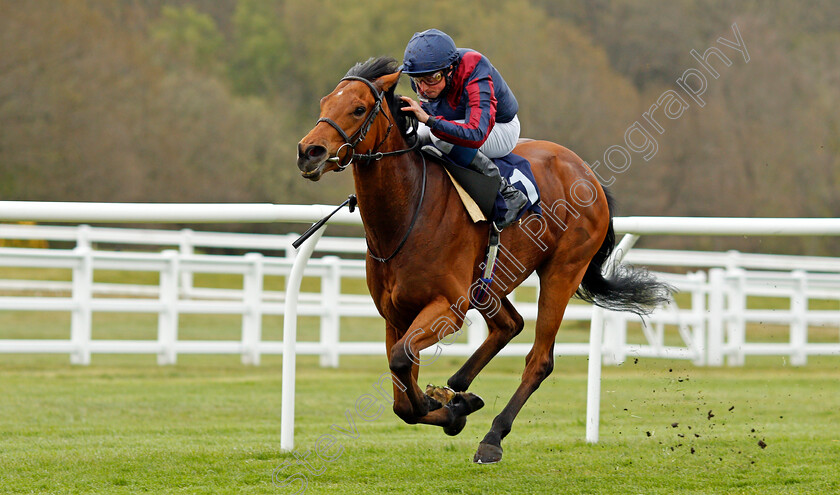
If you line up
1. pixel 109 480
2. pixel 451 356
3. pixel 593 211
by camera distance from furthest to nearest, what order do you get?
1. pixel 451 356
2. pixel 593 211
3. pixel 109 480

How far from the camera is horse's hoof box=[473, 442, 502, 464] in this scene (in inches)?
159

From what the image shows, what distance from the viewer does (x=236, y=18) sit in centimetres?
3700

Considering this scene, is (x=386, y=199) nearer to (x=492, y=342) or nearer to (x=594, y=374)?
(x=492, y=342)

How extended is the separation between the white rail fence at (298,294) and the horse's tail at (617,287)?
8 centimetres

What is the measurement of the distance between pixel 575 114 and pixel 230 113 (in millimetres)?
10745

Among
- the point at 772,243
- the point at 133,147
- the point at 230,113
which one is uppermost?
the point at 230,113

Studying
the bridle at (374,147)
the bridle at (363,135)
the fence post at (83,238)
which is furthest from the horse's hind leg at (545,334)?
the fence post at (83,238)

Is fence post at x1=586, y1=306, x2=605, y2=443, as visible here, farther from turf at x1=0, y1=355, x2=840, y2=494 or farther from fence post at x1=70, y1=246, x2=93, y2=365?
fence post at x1=70, y1=246, x2=93, y2=365

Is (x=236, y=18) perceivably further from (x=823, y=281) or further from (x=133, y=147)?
(x=823, y=281)

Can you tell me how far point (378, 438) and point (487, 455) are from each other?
1.74 metres

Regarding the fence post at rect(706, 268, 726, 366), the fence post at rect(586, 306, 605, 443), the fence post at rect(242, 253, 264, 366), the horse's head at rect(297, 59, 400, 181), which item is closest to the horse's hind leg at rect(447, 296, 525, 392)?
the fence post at rect(586, 306, 605, 443)

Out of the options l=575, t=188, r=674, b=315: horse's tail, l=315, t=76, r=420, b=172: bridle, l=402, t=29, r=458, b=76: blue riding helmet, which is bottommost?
l=575, t=188, r=674, b=315: horse's tail

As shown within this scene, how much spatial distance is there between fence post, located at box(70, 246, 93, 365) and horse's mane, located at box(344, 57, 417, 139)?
703cm

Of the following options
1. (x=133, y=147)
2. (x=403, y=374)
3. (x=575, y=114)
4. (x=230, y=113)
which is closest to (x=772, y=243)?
(x=575, y=114)
